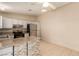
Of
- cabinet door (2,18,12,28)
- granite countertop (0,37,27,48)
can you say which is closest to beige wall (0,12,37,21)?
cabinet door (2,18,12,28)

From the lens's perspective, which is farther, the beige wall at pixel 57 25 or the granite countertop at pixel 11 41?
the beige wall at pixel 57 25

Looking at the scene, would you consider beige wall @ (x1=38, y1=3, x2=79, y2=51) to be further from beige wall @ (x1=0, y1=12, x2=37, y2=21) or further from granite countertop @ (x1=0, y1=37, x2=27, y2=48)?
granite countertop @ (x1=0, y1=37, x2=27, y2=48)

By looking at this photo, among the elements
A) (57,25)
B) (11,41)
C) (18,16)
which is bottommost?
(11,41)

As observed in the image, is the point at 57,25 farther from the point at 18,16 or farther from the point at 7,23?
the point at 7,23

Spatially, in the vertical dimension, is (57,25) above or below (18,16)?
below

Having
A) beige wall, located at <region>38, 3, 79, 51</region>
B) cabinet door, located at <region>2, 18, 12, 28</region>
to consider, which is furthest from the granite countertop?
beige wall, located at <region>38, 3, 79, 51</region>

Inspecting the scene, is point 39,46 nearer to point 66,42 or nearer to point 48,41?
point 48,41

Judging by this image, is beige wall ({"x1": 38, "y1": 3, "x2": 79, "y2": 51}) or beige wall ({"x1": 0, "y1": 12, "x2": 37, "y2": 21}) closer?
beige wall ({"x1": 0, "y1": 12, "x2": 37, "y2": 21})

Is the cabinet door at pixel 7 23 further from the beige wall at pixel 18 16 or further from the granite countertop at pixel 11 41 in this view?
the granite countertop at pixel 11 41

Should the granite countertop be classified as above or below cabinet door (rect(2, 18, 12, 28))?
below

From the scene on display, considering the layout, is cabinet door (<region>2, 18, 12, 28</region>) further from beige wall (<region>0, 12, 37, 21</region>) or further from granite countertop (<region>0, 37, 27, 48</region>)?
granite countertop (<region>0, 37, 27, 48</region>)

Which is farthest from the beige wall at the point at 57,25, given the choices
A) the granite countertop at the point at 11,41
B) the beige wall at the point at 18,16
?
the granite countertop at the point at 11,41

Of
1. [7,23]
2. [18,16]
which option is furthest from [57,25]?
[7,23]

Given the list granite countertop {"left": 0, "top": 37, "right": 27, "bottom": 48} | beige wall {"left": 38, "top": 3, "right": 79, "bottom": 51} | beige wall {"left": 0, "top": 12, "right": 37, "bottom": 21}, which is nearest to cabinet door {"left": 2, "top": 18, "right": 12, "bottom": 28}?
beige wall {"left": 0, "top": 12, "right": 37, "bottom": 21}
